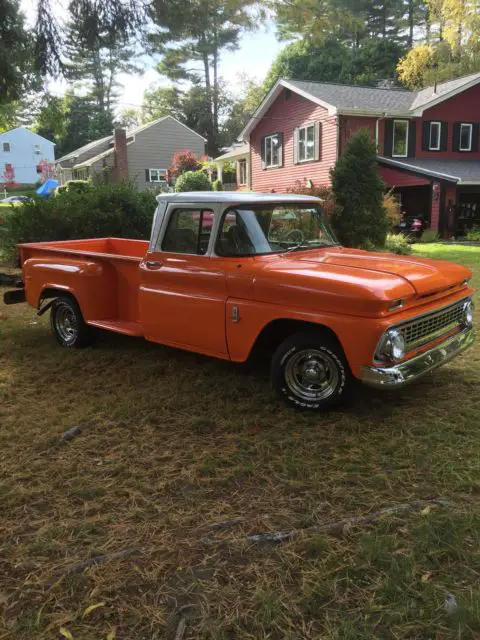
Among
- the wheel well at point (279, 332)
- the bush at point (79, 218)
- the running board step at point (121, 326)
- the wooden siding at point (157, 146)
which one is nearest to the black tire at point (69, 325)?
the running board step at point (121, 326)

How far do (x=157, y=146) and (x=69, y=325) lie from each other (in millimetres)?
40065

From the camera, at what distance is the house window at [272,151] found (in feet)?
86.1

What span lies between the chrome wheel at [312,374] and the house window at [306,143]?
21243mm

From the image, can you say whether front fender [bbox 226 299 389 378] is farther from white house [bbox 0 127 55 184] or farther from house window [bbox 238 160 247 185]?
white house [bbox 0 127 55 184]

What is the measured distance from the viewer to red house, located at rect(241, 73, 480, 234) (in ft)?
72.9

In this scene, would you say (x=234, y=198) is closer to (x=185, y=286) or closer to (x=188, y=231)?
(x=188, y=231)

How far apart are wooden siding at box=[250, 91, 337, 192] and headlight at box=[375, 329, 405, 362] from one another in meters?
18.7

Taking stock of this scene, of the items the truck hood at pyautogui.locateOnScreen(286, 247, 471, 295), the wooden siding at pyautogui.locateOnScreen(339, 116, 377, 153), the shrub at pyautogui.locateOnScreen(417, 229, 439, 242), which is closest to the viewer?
the truck hood at pyautogui.locateOnScreen(286, 247, 471, 295)

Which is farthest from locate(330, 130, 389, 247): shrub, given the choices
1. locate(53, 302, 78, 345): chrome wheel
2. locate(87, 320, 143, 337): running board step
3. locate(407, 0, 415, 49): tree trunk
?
locate(407, 0, 415, 49): tree trunk

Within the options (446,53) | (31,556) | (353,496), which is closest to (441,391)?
(353,496)

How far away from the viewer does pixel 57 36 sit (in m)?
7.00

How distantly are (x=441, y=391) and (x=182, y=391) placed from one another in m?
2.38

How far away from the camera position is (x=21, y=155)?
66062 mm

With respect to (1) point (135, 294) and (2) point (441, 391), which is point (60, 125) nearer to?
(1) point (135, 294)
